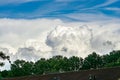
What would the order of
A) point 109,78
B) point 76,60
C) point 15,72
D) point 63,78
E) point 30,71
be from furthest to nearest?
1. point 76,60
2. point 30,71
3. point 15,72
4. point 63,78
5. point 109,78

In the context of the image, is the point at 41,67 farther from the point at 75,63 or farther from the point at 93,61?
the point at 93,61

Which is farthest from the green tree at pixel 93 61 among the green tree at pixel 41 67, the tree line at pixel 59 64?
the green tree at pixel 41 67

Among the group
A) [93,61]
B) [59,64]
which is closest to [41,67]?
[59,64]

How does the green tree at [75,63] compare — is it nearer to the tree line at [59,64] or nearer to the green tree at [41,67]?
the tree line at [59,64]

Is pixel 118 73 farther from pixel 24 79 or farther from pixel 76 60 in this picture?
pixel 76 60

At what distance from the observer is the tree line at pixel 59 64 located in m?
166

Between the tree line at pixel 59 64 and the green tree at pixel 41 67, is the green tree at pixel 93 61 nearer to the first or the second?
the tree line at pixel 59 64

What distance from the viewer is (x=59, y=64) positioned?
170 metres

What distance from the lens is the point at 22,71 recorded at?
544ft

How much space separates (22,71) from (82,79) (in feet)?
215

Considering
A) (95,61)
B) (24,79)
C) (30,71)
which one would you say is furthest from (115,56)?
(24,79)

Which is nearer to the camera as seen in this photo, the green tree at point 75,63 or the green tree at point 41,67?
the green tree at point 41,67

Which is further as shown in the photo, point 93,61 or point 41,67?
point 93,61

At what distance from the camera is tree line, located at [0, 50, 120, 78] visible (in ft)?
546
